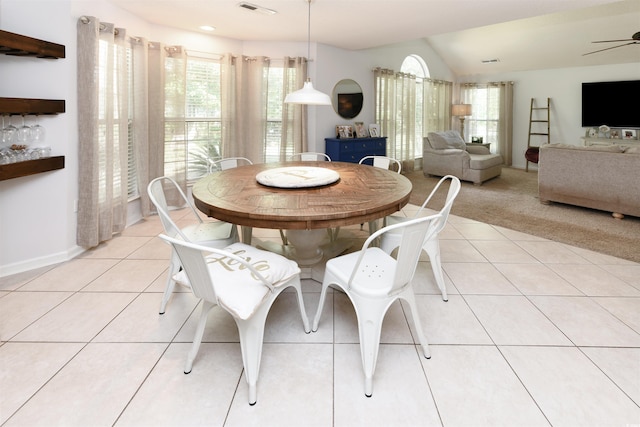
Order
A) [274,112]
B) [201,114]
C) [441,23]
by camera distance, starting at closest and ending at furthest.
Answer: [441,23] → [201,114] → [274,112]

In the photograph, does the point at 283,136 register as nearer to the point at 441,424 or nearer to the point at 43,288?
the point at 43,288

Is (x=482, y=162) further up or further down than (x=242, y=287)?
further up

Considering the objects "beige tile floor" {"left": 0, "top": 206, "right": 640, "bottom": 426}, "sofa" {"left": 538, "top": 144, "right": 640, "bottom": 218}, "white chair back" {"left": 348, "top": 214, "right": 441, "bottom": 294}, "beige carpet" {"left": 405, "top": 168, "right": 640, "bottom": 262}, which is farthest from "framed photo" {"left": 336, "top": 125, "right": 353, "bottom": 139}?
"white chair back" {"left": 348, "top": 214, "right": 441, "bottom": 294}

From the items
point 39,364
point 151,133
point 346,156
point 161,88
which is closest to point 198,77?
point 161,88

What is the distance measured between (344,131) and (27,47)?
409 centimetres

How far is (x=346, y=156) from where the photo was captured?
5656mm

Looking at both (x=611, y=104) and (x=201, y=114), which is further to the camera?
(x=611, y=104)

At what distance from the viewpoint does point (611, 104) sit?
6859 mm

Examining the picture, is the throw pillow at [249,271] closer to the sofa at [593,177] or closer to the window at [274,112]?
the window at [274,112]

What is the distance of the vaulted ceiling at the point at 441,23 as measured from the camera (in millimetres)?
3574

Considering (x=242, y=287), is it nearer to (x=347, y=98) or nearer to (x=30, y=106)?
(x=30, y=106)

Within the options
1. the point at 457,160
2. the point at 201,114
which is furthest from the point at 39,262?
the point at 457,160

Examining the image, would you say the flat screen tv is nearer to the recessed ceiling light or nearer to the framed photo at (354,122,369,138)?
the framed photo at (354,122,369,138)

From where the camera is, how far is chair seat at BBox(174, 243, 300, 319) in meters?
1.49
